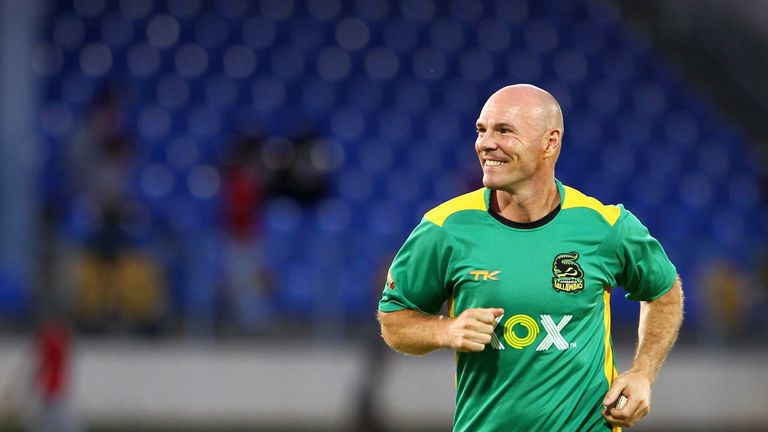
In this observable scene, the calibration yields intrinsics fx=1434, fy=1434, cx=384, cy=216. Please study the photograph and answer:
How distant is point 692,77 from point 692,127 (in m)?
1.54

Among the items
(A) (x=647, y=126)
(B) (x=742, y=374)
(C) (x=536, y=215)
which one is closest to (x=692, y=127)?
(A) (x=647, y=126)

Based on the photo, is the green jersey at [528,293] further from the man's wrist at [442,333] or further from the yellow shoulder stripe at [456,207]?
the man's wrist at [442,333]

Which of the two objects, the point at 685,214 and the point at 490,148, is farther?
the point at 685,214

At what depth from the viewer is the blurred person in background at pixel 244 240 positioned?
12758mm

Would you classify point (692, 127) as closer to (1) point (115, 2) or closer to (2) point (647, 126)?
(2) point (647, 126)

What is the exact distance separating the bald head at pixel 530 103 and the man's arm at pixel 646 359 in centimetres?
77

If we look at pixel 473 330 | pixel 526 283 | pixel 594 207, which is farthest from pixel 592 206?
pixel 473 330

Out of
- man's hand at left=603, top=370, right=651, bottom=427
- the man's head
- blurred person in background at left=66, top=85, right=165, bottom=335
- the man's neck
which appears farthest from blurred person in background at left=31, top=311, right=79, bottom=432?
man's hand at left=603, top=370, right=651, bottom=427

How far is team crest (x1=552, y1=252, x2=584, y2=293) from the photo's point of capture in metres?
4.89

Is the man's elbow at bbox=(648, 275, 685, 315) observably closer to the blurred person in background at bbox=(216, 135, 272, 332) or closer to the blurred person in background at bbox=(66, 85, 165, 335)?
the blurred person in background at bbox=(216, 135, 272, 332)

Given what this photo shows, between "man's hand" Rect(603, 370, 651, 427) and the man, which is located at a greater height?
the man

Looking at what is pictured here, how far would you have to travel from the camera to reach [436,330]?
4719 mm

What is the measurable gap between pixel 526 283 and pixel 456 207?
0.38 m

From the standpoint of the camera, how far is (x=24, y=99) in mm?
14180
